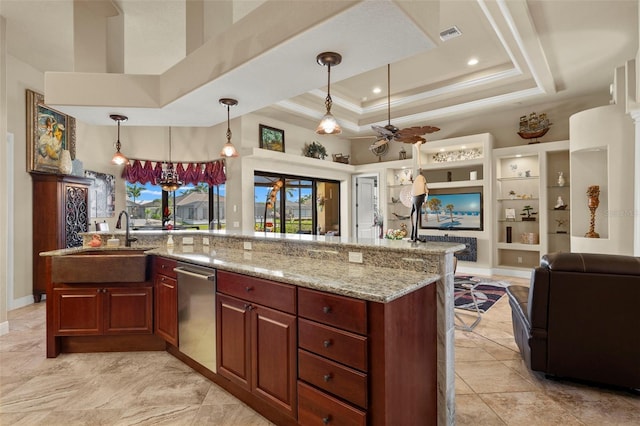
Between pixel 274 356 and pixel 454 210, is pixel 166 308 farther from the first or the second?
pixel 454 210

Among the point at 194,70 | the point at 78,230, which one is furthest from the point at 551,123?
the point at 78,230

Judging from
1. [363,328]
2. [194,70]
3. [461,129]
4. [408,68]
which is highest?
[408,68]

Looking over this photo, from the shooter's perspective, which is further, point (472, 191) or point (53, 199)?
point (472, 191)

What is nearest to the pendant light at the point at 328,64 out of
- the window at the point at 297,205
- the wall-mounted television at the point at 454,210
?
the window at the point at 297,205

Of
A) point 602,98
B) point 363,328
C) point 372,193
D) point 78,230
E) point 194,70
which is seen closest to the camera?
point 363,328

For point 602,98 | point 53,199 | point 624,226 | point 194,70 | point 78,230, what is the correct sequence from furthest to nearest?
point 602,98, point 78,230, point 53,199, point 624,226, point 194,70

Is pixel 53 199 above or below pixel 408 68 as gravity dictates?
below

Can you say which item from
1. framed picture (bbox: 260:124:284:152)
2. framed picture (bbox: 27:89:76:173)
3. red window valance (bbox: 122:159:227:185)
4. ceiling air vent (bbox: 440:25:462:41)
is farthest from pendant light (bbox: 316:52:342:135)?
framed picture (bbox: 27:89:76:173)

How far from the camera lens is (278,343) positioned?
6.31 feet

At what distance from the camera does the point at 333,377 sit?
165cm

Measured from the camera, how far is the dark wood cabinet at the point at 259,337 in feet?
6.14

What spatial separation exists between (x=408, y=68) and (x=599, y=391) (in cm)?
461

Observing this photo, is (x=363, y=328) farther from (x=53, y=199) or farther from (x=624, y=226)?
(x=53, y=199)

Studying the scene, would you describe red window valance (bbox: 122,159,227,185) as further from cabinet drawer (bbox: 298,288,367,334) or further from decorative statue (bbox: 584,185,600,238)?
decorative statue (bbox: 584,185,600,238)
